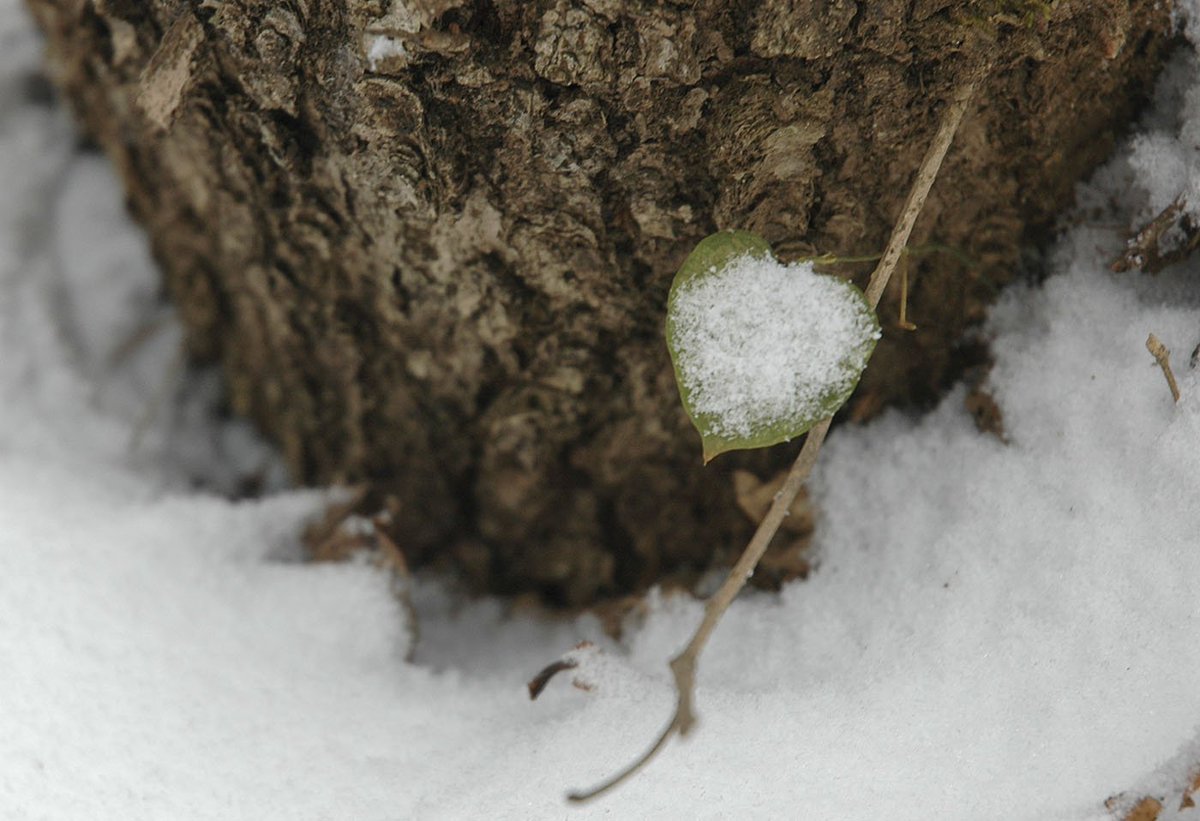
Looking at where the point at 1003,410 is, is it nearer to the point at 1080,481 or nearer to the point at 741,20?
the point at 1080,481

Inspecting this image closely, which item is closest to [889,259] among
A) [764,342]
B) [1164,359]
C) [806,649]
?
[764,342]

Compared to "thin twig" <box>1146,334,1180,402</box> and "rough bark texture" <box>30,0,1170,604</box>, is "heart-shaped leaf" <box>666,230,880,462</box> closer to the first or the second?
"rough bark texture" <box>30,0,1170,604</box>

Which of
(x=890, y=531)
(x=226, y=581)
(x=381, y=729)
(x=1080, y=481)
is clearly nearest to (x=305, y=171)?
(x=226, y=581)

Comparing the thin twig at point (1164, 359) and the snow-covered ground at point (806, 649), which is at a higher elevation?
the thin twig at point (1164, 359)

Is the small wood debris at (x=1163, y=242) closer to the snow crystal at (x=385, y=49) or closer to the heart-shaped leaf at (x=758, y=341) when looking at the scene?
the heart-shaped leaf at (x=758, y=341)

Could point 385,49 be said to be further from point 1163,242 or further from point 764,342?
point 1163,242

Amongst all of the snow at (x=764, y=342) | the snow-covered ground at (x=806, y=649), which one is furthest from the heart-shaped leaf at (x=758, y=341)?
the snow-covered ground at (x=806, y=649)

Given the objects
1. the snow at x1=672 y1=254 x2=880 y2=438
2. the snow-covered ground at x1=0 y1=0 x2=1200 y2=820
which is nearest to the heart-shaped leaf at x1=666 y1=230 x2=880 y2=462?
the snow at x1=672 y1=254 x2=880 y2=438
